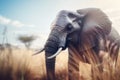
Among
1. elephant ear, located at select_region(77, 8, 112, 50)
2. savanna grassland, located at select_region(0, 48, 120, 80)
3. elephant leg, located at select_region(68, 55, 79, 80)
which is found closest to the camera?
elephant leg, located at select_region(68, 55, 79, 80)

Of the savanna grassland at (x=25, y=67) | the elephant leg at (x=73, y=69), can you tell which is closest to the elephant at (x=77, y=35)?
the elephant leg at (x=73, y=69)

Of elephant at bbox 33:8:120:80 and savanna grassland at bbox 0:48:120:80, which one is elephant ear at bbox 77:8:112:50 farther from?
savanna grassland at bbox 0:48:120:80

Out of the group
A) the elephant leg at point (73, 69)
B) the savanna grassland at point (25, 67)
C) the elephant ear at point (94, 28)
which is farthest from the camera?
the elephant ear at point (94, 28)

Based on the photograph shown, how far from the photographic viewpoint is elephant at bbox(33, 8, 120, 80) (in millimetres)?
4203

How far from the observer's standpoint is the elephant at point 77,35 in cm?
420

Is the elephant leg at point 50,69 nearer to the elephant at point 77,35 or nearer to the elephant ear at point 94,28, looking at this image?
the elephant at point 77,35

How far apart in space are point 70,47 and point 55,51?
31 centimetres

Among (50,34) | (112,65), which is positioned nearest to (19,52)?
(50,34)

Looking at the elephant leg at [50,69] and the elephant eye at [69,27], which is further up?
the elephant eye at [69,27]

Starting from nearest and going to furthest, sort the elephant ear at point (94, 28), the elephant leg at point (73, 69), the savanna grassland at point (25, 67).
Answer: the elephant leg at point (73, 69) < the savanna grassland at point (25, 67) < the elephant ear at point (94, 28)

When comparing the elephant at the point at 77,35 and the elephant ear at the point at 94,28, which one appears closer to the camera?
the elephant at the point at 77,35

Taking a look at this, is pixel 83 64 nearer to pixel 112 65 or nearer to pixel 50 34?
pixel 50 34

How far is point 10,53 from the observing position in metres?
4.41

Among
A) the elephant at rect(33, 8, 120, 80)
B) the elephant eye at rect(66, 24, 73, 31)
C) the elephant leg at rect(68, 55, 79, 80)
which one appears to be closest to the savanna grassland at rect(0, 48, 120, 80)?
the elephant leg at rect(68, 55, 79, 80)
